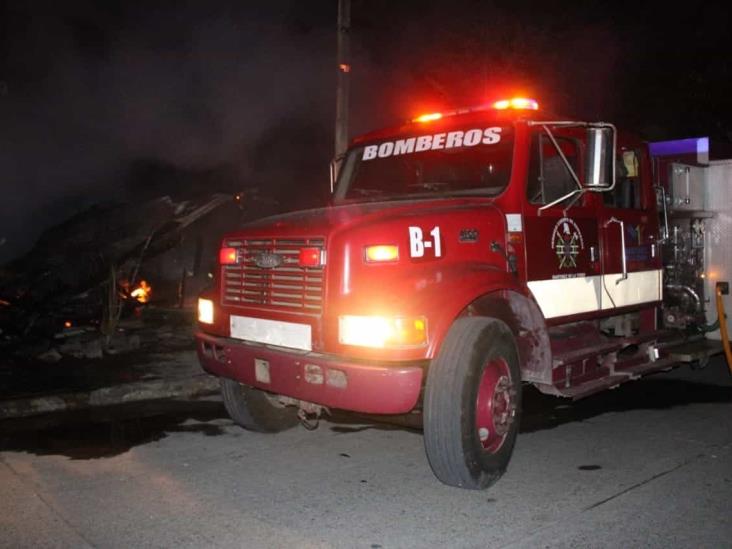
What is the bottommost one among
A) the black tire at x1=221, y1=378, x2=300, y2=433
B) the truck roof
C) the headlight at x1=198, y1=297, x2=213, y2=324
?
the black tire at x1=221, y1=378, x2=300, y2=433

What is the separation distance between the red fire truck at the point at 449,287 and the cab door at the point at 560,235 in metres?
0.02

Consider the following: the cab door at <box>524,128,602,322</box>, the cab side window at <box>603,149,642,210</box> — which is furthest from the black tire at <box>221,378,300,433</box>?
the cab side window at <box>603,149,642,210</box>

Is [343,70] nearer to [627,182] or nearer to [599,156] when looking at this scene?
[627,182]

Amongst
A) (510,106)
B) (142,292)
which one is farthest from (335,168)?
(142,292)

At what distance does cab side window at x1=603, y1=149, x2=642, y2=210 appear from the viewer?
5.86 metres

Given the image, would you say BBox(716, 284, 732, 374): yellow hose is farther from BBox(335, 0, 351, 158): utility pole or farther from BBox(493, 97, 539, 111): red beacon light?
BBox(335, 0, 351, 158): utility pole

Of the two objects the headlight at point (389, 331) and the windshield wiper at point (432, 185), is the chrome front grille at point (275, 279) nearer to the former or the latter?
the headlight at point (389, 331)

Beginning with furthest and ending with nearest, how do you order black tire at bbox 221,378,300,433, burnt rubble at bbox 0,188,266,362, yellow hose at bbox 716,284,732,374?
burnt rubble at bbox 0,188,266,362
yellow hose at bbox 716,284,732,374
black tire at bbox 221,378,300,433

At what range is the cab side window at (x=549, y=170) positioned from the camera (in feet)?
16.0

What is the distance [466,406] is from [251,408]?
2.00 meters

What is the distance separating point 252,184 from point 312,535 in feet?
44.9

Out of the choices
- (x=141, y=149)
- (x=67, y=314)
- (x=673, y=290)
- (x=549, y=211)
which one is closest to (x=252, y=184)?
(x=141, y=149)

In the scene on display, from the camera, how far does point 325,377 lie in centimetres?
396

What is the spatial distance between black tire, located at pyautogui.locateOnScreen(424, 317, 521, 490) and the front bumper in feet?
0.66
